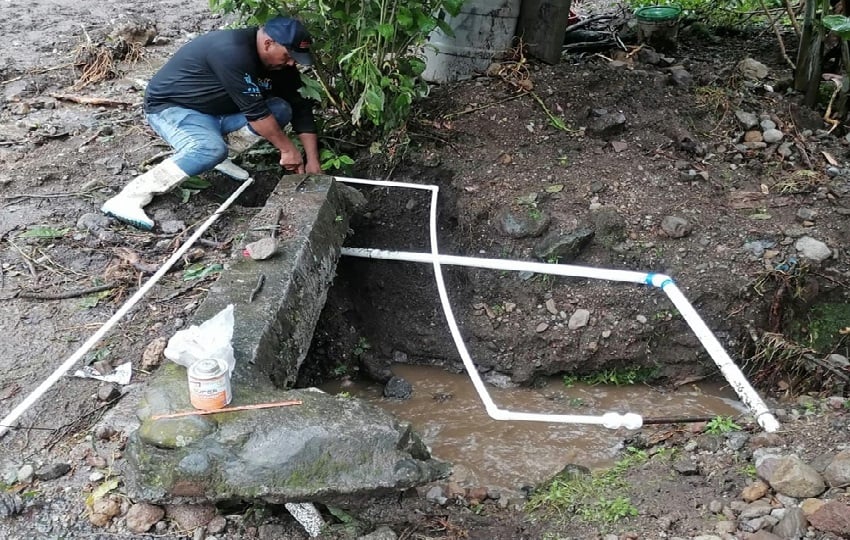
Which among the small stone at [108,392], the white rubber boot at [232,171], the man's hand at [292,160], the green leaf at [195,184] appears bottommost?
the small stone at [108,392]

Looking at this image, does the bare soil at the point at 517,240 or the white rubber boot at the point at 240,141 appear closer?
the bare soil at the point at 517,240

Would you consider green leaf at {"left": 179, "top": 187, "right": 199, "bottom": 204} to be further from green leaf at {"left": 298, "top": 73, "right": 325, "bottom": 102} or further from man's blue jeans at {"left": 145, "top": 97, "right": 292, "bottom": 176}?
green leaf at {"left": 298, "top": 73, "right": 325, "bottom": 102}

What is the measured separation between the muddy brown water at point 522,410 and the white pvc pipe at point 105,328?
1082 millimetres

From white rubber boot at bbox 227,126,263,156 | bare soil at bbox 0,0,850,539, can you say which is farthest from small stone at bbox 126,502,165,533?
white rubber boot at bbox 227,126,263,156

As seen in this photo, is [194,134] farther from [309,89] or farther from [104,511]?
[104,511]

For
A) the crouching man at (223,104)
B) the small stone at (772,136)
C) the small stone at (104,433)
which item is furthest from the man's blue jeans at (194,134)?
the small stone at (772,136)

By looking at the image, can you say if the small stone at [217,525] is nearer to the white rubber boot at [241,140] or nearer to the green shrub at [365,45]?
the green shrub at [365,45]

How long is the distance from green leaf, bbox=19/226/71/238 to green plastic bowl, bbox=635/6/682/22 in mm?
4646

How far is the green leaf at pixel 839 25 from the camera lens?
4.19 metres

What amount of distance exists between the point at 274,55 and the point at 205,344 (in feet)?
6.54

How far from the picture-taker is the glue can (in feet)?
7.37

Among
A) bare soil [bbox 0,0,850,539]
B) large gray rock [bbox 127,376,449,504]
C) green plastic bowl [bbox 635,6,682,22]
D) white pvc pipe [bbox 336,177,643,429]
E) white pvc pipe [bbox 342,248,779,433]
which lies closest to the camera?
large gray rock [bbox 127,376,449,504]

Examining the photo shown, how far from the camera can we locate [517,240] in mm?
4133

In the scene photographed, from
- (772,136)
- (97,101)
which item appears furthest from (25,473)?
(772,136)
